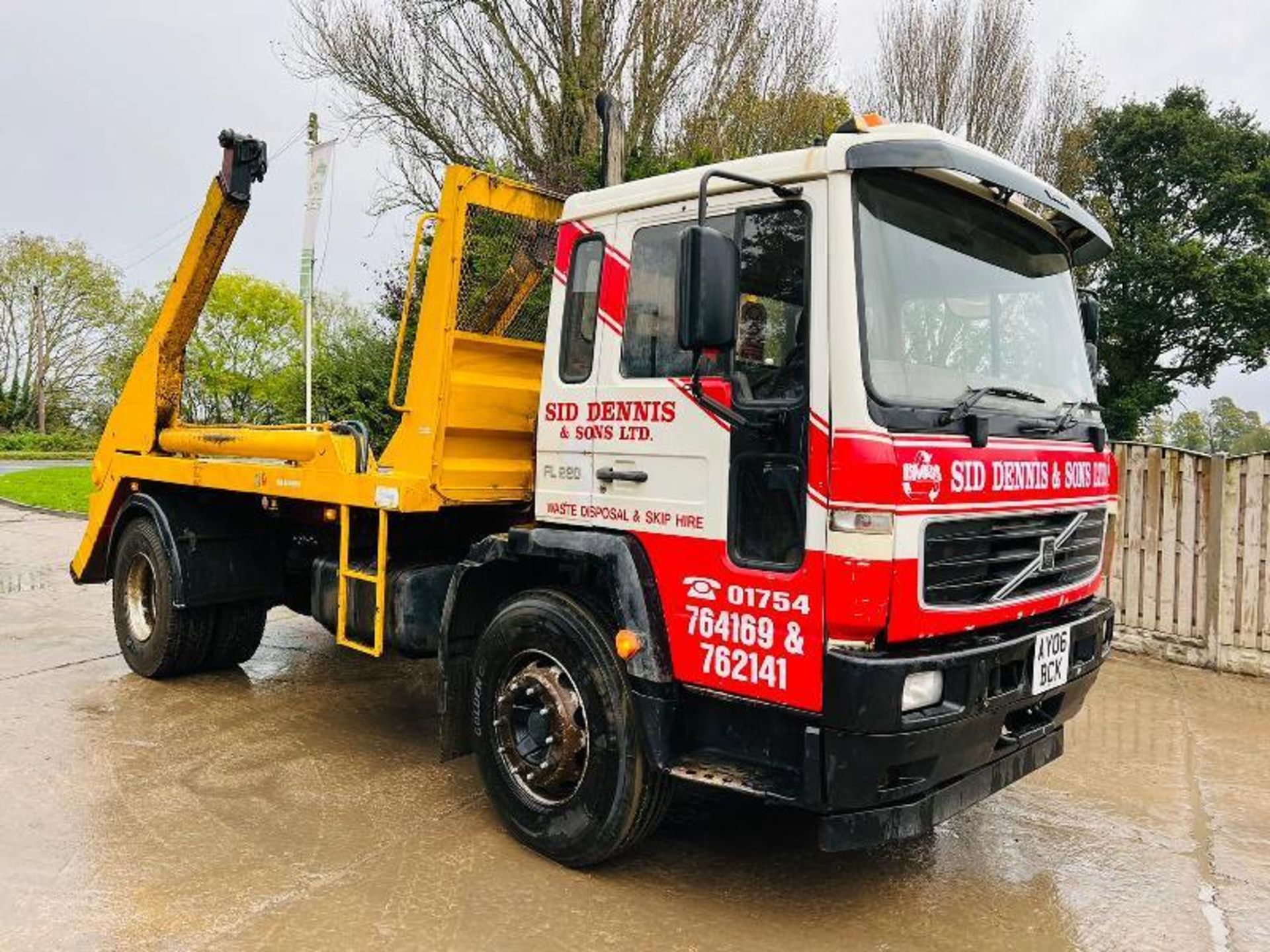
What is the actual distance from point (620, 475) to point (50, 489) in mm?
19574

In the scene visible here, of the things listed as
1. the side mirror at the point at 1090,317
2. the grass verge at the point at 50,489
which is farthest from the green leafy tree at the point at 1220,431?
the grass verge at the point at 50,489

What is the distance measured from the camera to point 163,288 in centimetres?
3994

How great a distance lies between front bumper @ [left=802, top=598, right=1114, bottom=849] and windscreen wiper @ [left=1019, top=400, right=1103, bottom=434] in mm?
707

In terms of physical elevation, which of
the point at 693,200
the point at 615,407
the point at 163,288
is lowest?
the point at 615,407

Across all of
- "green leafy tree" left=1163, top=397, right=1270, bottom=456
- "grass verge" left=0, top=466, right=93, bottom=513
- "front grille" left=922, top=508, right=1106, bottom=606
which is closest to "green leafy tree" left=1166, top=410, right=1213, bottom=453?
"green leafy tree" left=1163, top=397, right=1270, bottom=456

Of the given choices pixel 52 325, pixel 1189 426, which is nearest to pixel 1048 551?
pixel 1189 426

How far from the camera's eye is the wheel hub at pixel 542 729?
3.72 meters

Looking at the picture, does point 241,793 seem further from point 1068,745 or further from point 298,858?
point 1068,745

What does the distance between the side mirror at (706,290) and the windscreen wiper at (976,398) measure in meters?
0.78

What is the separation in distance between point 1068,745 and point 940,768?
8.96ft

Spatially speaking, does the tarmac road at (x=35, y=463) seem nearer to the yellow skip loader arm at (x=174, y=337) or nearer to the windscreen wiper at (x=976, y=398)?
the yellow skip loader arm at (x=174, y=337)

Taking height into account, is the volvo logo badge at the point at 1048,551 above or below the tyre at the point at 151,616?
above

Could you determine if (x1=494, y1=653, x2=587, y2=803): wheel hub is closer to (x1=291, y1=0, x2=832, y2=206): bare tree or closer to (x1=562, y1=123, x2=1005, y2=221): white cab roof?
(x1=562, y1=123, x2=1005, y2=221): white cab roof

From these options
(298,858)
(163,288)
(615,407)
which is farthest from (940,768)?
(163,288)
